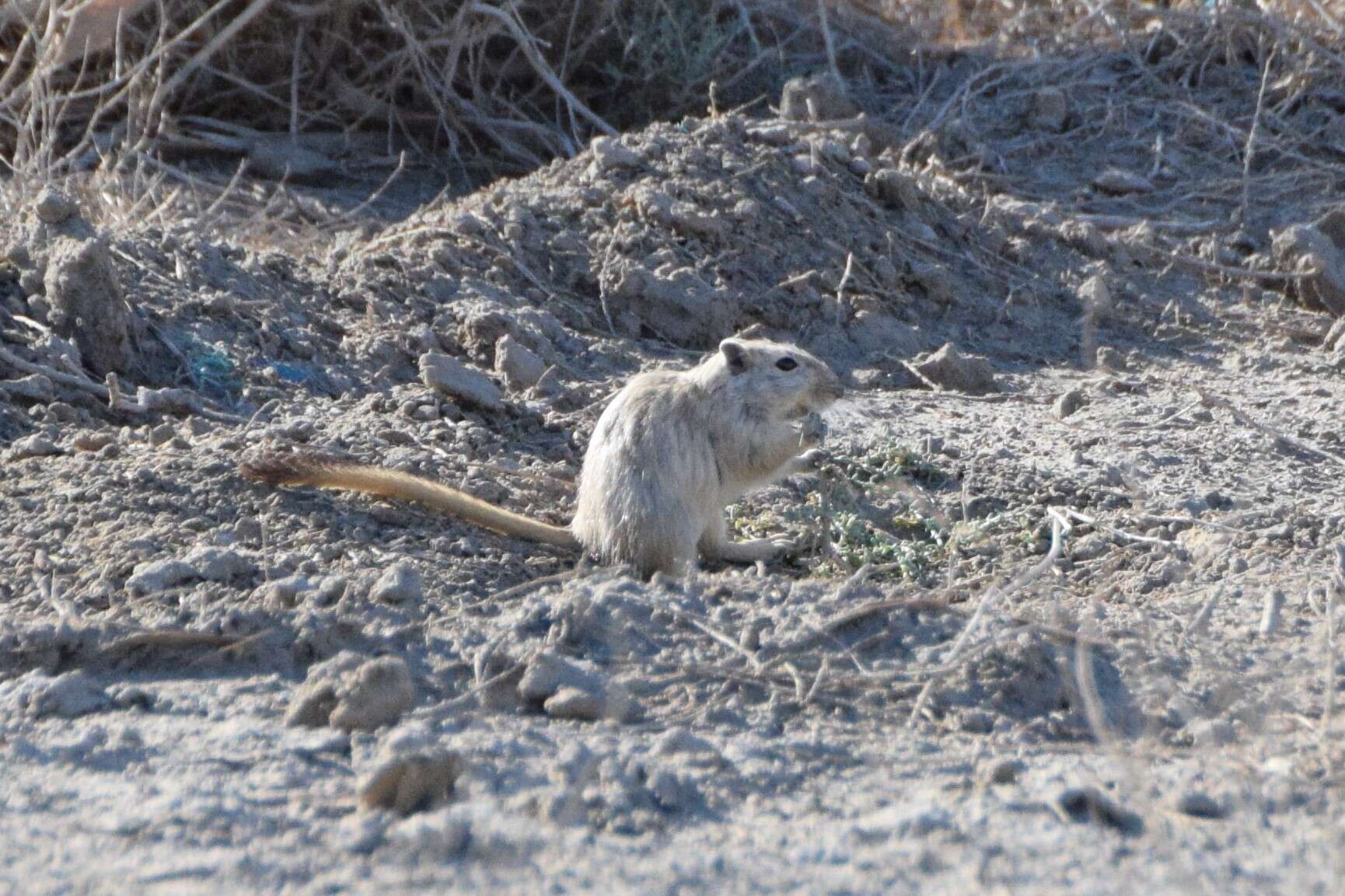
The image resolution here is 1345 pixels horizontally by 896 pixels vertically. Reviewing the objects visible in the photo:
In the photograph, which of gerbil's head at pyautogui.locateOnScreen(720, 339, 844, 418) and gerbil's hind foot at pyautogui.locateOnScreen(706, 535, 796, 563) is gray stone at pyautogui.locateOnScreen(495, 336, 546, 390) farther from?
gerbil's hind foot at pyautogui.locateOnScreen(706, 535, 796, 563)

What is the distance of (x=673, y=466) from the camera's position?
4.45 meters

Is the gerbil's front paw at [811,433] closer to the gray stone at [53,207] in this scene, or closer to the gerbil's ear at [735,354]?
the gerbil's ear at [735,354]

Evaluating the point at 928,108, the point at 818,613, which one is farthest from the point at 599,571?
the point at 928,108

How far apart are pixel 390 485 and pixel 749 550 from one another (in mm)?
1118

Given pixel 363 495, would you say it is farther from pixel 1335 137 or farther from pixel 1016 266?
pixel 1335 137

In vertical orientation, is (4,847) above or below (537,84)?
below

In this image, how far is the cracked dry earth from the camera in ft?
8.59

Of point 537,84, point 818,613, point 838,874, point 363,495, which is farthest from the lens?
point 537,84

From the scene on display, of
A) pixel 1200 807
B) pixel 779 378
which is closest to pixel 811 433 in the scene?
pixel 779 378

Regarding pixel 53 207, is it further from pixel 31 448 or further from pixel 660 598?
pixel 660 598

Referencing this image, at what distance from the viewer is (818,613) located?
3.52 metres

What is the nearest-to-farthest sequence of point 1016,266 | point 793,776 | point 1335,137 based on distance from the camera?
point 793,776
point 1016,266
point 1335,137

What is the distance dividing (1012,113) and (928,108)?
1.50 ft

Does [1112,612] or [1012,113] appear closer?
[1112,612]
